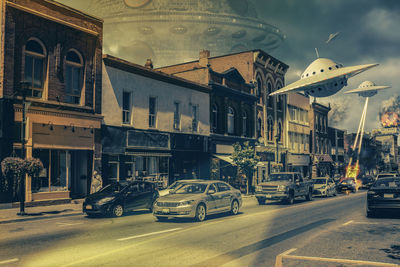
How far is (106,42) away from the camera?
152 metres

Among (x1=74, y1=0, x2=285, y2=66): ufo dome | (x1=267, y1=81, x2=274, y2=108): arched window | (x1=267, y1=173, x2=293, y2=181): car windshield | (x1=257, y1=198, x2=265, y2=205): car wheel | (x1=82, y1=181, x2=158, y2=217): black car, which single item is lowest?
(x1=257, y1=198, x2=265, y2=205): car wheel

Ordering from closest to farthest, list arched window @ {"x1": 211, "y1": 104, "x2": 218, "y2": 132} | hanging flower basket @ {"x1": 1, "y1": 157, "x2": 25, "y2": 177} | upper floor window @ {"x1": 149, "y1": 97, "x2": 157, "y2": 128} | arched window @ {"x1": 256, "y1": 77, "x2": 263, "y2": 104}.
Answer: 1. hanging flower basket @ {"x1": 1, "y1": 157, "x2": 25, "y2": 177}
2. upper floor window @ {"x1": 149, "y1": 97, "x2": 157, "y2": 128}
3. arched window @ {"x1": 211, "y1": 104, "x2": 218, "y2": 132}
4. arched window @ {"x1": 256, "y1": 77, "x2": 263, "y2": 104}

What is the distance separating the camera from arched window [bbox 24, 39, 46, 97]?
20969 mm

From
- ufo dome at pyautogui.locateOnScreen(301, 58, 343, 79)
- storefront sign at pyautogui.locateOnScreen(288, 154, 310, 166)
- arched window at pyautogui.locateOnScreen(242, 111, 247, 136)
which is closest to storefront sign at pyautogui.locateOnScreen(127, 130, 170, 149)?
arched window at pyautogui.locateOnScreen(242, 111, 247, 136)

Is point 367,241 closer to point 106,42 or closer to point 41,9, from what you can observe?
point 41,9

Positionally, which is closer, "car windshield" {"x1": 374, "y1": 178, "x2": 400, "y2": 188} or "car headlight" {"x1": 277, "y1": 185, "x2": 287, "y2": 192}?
"car windshield" {"x1": 374, "y1": 178, "x2": 400, "y2": 188}

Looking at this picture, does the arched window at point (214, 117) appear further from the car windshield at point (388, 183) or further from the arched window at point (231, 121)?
the car windshield at point (388, 183)

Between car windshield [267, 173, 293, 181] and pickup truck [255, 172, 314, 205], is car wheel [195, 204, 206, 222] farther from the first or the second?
car windshield [267, 173, 293, 181]

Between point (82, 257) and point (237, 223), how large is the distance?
22.7ft

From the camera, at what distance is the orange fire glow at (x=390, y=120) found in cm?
17762

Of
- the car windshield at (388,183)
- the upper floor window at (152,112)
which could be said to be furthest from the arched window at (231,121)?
the car windshield at (388,183)

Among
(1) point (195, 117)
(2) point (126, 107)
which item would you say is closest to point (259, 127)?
(1) point (195, 117)

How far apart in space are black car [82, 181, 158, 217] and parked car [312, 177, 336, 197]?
52.1 feet

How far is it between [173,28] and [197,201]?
5259 inches
